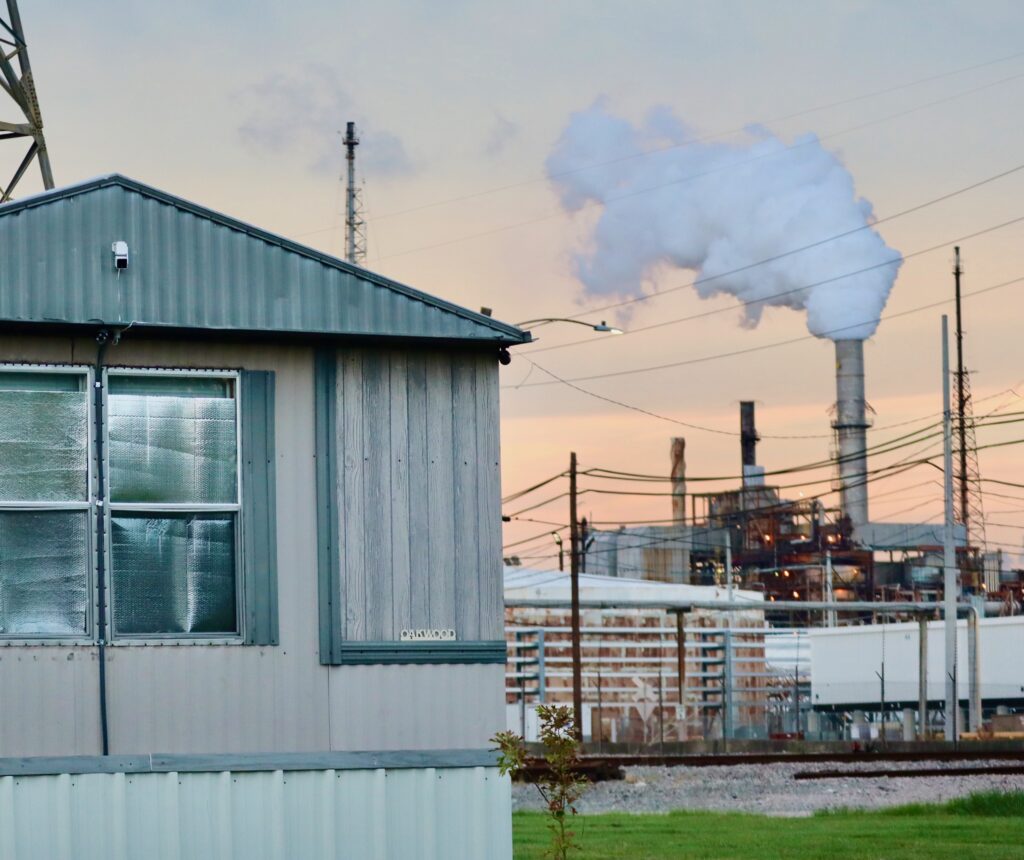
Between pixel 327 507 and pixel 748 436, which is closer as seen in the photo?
pixel 327 507

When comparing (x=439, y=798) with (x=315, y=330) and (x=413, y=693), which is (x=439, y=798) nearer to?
(x=413, y=693)

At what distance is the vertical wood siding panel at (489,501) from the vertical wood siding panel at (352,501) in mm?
670

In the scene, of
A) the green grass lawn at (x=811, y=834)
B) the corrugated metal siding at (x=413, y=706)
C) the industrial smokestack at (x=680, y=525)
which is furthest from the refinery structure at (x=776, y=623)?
the corrugated metal siding at (x=413, y=706)

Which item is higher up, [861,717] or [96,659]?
[96,659]

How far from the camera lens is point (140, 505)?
9.05 m

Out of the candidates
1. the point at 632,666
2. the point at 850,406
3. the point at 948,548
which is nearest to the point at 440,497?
the point at 948,548

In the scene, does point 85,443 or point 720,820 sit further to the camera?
point 720,820

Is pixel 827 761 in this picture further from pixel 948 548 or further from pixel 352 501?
pixel 352 501

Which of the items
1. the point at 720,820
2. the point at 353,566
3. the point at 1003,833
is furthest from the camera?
the point at 720,820

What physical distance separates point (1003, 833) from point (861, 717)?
36.1 m

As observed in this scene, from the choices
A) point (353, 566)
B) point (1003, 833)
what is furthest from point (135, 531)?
point (1003, 833)

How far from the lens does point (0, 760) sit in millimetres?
8000

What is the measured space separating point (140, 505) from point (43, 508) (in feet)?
1.68

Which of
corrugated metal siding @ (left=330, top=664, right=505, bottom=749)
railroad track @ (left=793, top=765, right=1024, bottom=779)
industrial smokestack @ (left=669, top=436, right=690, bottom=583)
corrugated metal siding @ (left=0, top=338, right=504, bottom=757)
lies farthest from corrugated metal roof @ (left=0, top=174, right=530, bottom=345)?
industrial smokestack @ (left=669, top=436, right=690, bottom=583)
